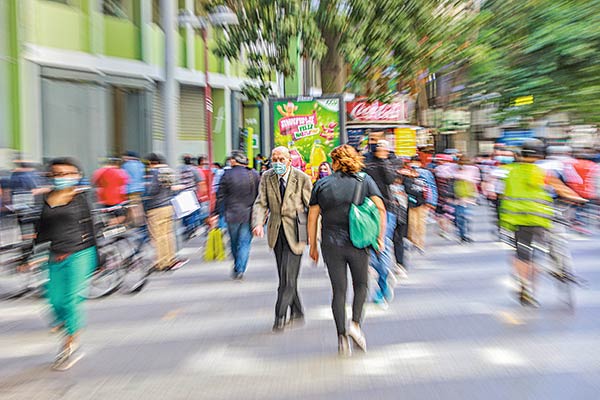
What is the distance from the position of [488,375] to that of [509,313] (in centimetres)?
230

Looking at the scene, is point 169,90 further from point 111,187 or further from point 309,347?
point 309,347

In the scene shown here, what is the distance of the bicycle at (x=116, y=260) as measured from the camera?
860 centimetres

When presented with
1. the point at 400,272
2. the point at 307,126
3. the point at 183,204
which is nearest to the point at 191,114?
the point at 307,126

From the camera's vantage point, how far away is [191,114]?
25.9 metres

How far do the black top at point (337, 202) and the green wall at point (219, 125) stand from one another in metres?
21.5

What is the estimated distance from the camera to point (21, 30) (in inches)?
662

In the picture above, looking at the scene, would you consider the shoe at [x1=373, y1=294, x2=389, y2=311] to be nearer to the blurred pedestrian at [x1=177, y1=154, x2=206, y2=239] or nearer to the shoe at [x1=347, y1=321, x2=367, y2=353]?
the shoe at [x1=347, y1=321, x2=367, y2=353]

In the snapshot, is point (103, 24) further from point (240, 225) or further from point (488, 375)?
point (488, 375)

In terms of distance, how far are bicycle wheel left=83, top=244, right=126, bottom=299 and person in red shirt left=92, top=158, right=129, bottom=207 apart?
6.91 ft

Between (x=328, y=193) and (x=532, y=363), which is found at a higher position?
(x=328, y=193)

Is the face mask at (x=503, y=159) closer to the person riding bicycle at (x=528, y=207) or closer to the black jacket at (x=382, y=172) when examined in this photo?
the black jacket at (x=382, y=172)

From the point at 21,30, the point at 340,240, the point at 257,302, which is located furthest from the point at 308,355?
the point at 21,30

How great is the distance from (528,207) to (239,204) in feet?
12.4

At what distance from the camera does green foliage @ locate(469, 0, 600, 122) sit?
19.8 metres
